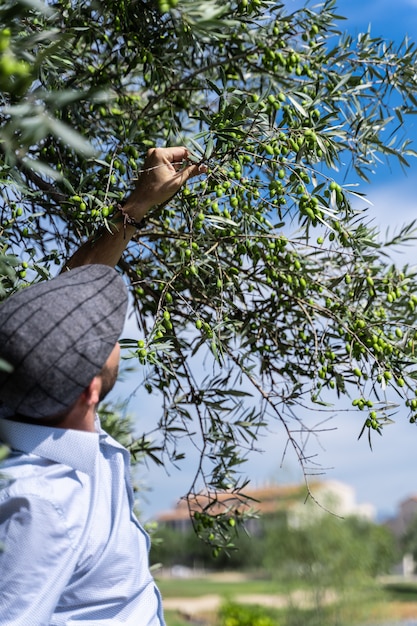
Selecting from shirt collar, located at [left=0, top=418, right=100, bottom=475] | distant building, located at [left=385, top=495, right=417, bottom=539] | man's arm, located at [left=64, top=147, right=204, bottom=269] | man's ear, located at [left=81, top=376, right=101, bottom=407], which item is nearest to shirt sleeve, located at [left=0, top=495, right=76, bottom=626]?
shirt collar, located at [left=0, top=418, right=100, bottom=475]

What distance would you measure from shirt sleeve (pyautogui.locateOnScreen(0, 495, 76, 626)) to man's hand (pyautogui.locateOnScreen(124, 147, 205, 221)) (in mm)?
1411

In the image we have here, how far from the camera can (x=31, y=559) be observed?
1.73 m

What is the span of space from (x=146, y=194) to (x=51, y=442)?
1.30m

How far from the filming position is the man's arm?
113 inches

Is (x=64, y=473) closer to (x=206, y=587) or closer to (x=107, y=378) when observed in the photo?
(x=107, y=378)

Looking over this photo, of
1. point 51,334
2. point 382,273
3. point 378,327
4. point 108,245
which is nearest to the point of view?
point 51,334

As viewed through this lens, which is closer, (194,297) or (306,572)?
(194,297)

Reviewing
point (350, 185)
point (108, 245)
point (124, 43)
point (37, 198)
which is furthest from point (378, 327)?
point (124, 43)

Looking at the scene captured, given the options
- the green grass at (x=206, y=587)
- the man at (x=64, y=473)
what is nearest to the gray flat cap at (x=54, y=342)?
the man at (x=64, y=473)

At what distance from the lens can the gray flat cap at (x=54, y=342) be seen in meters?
1.77

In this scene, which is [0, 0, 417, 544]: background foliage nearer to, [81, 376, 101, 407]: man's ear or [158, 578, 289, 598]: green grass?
[81, 376, 101, 407]: man's ear

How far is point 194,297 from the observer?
149 inches

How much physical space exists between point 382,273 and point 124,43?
64.9 inches

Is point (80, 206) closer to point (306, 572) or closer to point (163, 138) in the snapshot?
point (163, 138)
